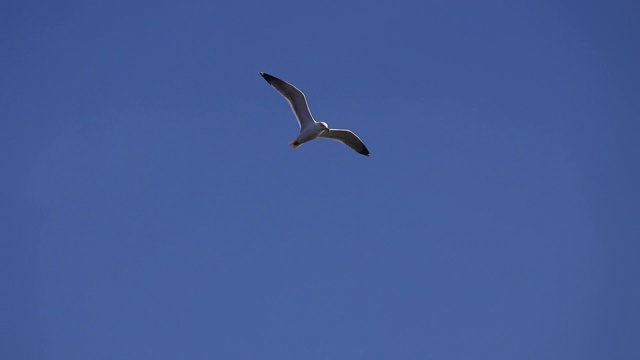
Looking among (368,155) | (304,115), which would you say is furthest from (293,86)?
(368,155)

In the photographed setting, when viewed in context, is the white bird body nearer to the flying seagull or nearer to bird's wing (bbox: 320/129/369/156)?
the flying seagull

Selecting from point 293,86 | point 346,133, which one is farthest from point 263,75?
point 346,133

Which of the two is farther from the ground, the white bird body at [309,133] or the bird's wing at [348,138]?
the bird's wing at [348,138]

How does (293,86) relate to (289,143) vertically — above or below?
above

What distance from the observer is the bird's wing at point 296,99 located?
25328 millimetres

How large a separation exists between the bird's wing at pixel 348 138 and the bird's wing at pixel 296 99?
2.12 feet

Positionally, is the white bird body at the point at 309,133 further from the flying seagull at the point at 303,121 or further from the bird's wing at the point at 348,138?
the bird's wing at the point at 348,138

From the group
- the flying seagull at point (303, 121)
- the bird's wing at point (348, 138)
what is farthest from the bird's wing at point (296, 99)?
the bird's wing at point (348, 138)

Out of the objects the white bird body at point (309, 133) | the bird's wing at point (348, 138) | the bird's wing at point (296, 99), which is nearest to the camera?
the white bird body at point (309, 133)

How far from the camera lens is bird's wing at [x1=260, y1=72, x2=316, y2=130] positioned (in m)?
25.3

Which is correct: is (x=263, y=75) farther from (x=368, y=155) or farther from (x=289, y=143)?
(x=368, y=155)

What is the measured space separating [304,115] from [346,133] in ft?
4.60

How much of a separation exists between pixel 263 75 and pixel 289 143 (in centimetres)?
214

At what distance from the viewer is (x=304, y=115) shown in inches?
1003
